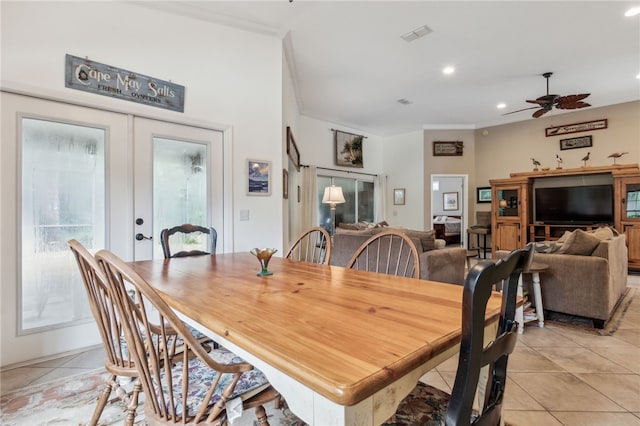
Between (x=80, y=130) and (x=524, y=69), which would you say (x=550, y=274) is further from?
(x=80, y=130)

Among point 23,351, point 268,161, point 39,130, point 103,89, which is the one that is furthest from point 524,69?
point 23,351

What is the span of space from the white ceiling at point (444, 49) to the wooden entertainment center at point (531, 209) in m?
1.32

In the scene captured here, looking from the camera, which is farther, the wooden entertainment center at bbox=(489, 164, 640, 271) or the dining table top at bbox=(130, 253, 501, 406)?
the wooden entertainment center at bbox=(489, 164, 640, 271)

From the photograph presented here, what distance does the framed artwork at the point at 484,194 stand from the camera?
709 cm

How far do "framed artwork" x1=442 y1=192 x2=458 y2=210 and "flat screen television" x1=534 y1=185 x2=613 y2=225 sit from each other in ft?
9.86

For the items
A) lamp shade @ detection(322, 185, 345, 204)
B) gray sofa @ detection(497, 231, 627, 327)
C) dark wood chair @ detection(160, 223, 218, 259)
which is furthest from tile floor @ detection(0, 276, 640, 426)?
lamp shade @ detection(322, 185, 345, 204)

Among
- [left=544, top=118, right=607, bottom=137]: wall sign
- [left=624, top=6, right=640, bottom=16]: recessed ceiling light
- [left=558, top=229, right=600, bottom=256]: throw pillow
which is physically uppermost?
[left=624, top=6, right=640, bottom=16]: recessed ceiling light

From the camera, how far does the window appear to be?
6800mm

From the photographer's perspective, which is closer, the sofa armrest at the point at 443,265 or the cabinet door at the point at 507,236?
the sofa armrest at the point at 443,265

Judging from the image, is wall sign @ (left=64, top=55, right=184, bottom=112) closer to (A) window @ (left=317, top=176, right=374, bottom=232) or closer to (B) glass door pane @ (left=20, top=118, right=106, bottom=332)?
(B) glass door pane @ (left=20, top=118, right=106, bottom=332)

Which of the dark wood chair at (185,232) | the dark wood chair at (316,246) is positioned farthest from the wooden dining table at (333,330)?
the dark wood chair at (185,232)

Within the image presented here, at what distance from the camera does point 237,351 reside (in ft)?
2.76

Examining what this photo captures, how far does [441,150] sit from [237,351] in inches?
290

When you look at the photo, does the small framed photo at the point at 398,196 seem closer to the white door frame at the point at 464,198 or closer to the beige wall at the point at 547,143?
the white door frame at the point at 464,198
